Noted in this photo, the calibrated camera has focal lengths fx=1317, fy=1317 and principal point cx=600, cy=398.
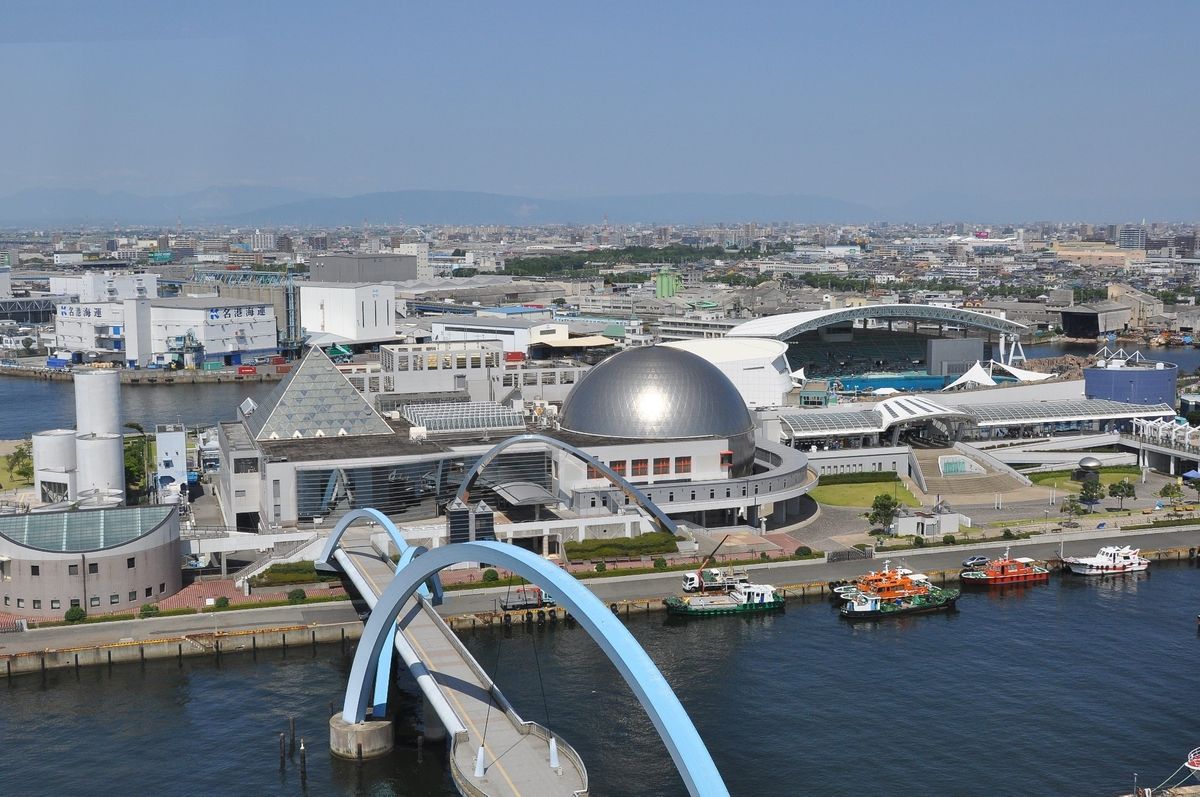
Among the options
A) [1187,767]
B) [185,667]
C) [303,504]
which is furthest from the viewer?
[303,504]

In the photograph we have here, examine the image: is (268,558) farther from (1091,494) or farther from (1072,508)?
(1091,494)

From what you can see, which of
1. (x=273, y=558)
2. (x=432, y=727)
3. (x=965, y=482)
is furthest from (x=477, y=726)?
(x=965, y=482)

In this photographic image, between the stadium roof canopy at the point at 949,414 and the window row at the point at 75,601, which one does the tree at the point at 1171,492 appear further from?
the window row at the point at 75,601

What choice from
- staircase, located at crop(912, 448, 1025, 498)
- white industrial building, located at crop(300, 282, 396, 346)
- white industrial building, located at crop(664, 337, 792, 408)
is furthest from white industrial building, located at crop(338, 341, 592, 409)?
white industrial building, located at crop(300, 282, 396, 346)

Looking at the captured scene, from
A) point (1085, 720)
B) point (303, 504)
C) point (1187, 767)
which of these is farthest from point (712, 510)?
point (1187, 767)

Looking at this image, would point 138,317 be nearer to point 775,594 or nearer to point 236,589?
point 236,589

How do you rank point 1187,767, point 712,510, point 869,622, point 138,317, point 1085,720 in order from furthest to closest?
point 138,317 < point 712,510 < point 869,622 < point 1085,720 < point 1187,767

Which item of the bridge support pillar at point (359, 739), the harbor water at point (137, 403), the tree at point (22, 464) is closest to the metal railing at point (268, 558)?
the bridge support pillar at point (359, 739)
